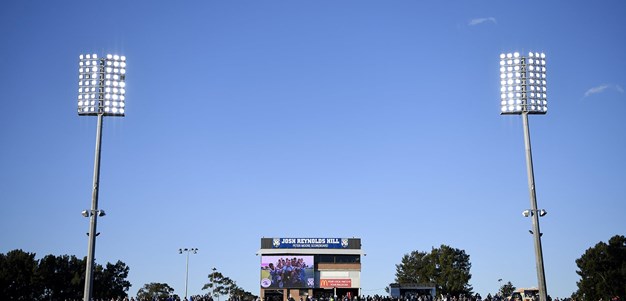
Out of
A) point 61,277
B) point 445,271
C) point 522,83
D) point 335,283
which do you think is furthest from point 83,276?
point 522,83

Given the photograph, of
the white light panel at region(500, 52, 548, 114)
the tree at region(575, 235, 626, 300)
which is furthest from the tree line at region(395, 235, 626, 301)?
the white light panel at region(500, 52, 548, 114)

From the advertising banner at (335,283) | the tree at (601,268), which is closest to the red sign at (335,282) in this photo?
the advertising banner at (335,283)

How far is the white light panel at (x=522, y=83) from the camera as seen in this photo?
42344mm

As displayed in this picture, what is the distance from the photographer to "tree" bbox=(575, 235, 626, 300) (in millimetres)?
104750

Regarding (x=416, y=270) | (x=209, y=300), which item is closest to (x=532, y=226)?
(x=209, y=300)

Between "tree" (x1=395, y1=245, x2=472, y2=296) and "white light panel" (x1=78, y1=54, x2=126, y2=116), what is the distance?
4017 inches

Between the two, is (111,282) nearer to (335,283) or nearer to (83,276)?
(83,276)

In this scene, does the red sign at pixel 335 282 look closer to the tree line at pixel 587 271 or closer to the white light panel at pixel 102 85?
the tree line at pixel 587 271

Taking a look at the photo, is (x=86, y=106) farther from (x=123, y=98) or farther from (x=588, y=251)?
(x=588, y=251)

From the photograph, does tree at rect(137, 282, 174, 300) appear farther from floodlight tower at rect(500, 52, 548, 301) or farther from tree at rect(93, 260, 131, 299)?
floodlight tower at rect(500, 52, 548, 301)

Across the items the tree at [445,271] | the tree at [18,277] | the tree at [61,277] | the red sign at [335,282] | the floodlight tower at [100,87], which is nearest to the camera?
the floodlight tower at [100,87]

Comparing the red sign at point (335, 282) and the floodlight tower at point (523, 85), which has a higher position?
the floodlight tower at point (523, 85)

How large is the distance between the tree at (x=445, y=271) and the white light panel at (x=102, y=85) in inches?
4017

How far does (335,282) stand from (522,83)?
63123 mm
